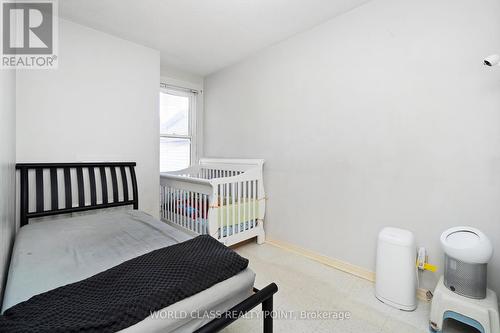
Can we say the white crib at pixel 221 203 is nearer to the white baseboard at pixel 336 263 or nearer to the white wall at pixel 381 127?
→ the white wall at pixel 381 127

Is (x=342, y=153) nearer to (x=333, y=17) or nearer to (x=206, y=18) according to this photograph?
(x=333, y=17)

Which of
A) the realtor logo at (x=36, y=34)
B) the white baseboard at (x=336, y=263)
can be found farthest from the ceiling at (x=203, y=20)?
the white baseboard at (x=336, y=263)

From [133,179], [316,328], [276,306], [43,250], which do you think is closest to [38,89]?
[133,179]

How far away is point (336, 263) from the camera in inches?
83.7

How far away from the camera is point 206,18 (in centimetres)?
210

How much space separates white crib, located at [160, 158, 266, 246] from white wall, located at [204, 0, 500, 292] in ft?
0.62

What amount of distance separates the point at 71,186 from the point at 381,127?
2.81 meters

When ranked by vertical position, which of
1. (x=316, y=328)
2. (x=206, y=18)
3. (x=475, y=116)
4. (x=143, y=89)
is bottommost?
(x=316, y=328)

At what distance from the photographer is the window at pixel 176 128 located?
11.0 ft

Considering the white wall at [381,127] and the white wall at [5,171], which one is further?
the white wall at [381,127]

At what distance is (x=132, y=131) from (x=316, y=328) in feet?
8.30

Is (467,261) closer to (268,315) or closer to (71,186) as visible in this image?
(268,315)

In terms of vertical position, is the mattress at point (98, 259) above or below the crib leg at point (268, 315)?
above

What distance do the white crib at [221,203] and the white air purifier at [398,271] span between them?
133cm
